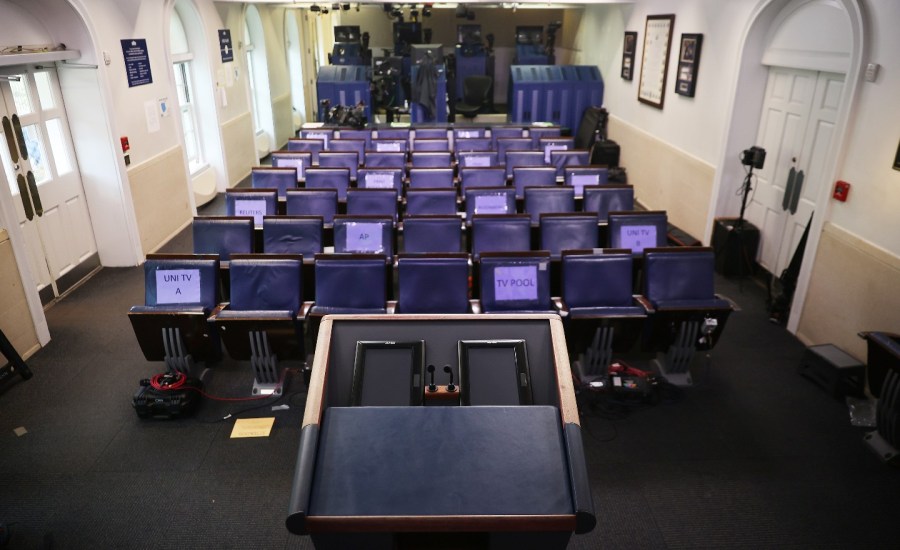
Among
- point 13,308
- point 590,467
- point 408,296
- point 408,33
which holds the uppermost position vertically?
point 408,33

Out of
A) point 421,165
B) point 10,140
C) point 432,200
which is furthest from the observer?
point 421,165

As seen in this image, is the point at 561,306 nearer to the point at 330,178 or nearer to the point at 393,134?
the point at 330,178

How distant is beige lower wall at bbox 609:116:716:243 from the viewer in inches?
276

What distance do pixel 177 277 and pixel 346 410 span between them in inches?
130

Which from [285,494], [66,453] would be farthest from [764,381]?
[66,453]

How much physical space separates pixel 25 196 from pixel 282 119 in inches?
303

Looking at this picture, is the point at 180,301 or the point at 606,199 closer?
the point at 180,301

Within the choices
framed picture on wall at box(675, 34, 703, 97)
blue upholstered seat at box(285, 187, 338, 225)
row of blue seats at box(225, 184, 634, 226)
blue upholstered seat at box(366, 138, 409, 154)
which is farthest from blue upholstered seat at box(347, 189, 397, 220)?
framed picture on wall at box(675, 34, 703, 97)

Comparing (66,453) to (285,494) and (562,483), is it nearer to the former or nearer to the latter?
(285,494)

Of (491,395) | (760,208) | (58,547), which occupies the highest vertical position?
(491,395)

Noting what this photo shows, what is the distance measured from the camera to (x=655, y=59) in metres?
8.70

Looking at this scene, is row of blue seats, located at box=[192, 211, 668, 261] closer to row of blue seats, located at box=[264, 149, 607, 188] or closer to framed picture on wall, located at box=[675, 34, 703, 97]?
row of blue seats, located at box=[264, 149, 607, 188]

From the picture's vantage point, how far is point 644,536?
3068 millimetres

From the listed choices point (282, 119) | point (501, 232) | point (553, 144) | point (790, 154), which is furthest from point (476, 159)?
point (282, 119)
